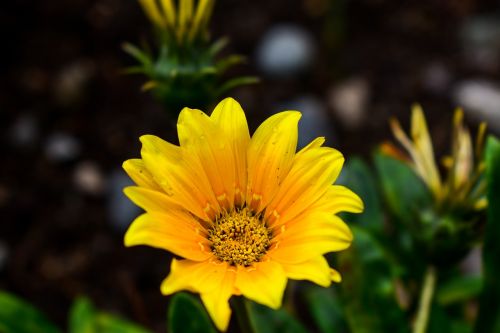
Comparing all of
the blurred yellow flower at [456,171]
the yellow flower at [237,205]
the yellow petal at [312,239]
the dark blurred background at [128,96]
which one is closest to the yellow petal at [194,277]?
the yellow flower at [237,205]

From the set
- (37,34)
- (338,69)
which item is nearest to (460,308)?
(338,69)

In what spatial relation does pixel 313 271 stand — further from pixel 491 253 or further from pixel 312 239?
pixel 491 253

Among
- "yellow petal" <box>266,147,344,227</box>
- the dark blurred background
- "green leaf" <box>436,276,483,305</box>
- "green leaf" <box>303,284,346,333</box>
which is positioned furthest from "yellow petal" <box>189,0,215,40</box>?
the dark blurred background

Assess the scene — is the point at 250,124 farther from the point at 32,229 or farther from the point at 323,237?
the point at 323,237

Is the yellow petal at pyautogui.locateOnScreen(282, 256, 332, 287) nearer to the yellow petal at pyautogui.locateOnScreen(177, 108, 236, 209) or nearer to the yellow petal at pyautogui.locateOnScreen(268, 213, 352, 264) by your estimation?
the yellow petal at pyautogui.locateOnScreen(268, 213, 352, 264)

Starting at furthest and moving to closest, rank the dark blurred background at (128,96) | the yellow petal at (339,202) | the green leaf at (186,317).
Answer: the dark blurred background at (128,96), the green leaf at (186,317), the yellow petal at (339,202)

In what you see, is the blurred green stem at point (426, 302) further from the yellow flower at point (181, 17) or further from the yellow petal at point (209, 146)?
the yellow flower at point (181, 17)
